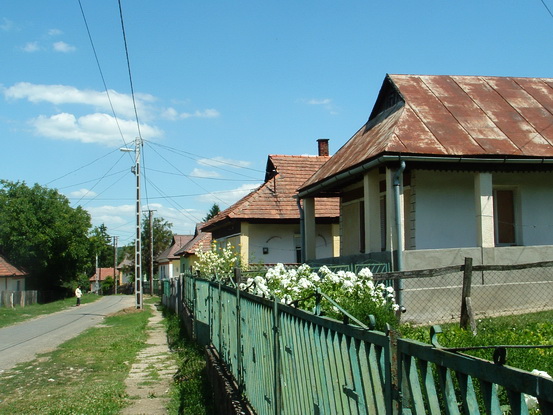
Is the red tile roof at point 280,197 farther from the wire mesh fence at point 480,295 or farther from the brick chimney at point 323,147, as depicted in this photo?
the wire mesh fence at point 480,295

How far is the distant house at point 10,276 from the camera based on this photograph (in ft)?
154

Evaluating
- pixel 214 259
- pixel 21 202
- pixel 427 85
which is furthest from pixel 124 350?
pixel 21 202

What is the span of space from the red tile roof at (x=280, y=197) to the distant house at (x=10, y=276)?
25926 mm

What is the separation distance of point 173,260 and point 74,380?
53436 mm

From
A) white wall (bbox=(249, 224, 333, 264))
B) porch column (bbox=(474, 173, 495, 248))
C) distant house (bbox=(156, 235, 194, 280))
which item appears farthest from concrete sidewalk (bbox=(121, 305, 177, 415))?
distant house (bbox=(156, 235, 194, 280))

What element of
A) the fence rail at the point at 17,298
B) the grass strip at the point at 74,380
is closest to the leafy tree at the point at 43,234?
the fence rail at the point at 17,298

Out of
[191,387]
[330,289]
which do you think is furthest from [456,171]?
[191,387]

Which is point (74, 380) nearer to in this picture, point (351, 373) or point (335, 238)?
point (351, 373)

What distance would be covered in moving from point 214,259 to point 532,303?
9.13m

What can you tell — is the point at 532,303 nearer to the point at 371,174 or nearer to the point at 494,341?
the point at 371,174

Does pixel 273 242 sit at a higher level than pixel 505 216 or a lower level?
lower

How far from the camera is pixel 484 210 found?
534 inches

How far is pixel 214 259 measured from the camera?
61.8 ft

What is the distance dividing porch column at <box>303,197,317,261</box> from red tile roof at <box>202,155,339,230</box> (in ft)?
11.3
